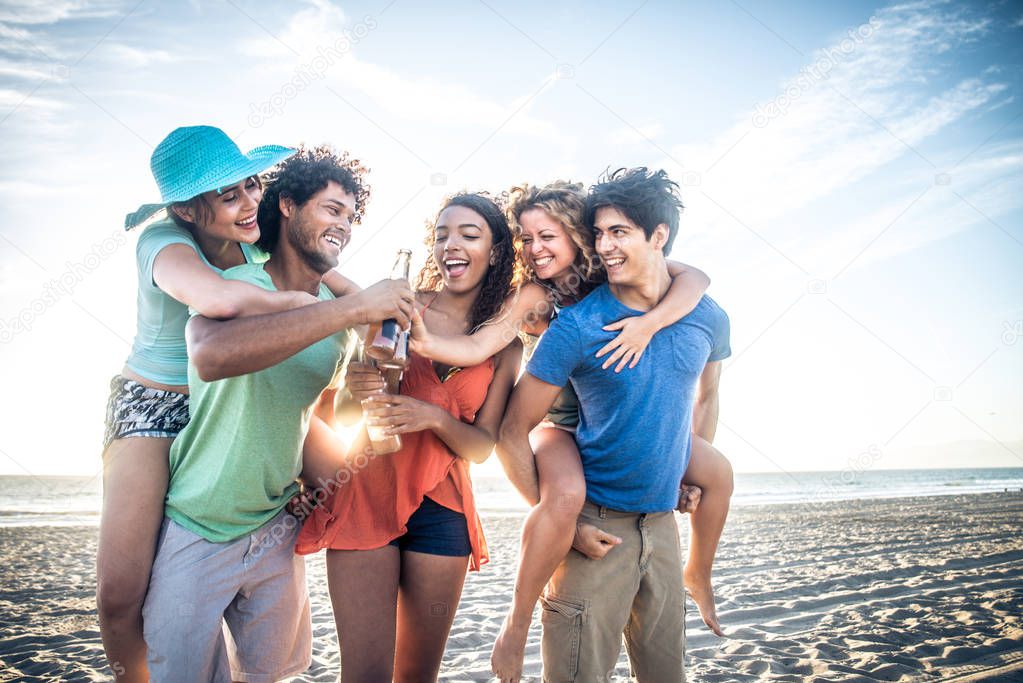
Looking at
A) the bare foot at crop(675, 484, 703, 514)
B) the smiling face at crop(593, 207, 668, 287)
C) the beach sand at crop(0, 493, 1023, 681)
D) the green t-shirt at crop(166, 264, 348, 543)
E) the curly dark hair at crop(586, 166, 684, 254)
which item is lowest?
the beach sand at crop(0, 493, 1023, 681)

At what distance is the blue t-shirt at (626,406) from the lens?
8.70 ft

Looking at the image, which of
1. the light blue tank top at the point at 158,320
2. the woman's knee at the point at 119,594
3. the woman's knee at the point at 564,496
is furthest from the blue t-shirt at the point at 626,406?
the woman's knee at the point at 119,594

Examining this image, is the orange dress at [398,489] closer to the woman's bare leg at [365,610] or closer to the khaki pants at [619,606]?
the woman's bare leg at [365,610]

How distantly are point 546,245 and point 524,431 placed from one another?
3.30 ft

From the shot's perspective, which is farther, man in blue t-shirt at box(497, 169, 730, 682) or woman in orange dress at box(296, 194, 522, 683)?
man in blue t-shirt at box(497, 169, 730, 682)

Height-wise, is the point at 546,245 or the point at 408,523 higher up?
the point at 546,245

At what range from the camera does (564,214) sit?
3.14m

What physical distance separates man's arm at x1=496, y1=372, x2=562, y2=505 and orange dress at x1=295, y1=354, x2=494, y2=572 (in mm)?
212

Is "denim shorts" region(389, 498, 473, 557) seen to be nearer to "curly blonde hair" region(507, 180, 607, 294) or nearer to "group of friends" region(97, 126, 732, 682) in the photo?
"group of friends" region(97, 126, 732, 682)

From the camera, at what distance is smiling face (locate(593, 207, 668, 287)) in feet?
9.28

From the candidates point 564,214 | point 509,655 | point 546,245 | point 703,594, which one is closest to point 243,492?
point 509,655

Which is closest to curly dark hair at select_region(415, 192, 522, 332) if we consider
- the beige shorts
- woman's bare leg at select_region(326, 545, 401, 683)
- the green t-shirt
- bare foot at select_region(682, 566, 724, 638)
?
the green t-shirt

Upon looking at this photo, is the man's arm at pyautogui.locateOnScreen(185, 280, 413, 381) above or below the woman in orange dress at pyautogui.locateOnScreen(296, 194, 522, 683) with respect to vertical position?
above

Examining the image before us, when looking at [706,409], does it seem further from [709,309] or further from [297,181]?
[297,181]
